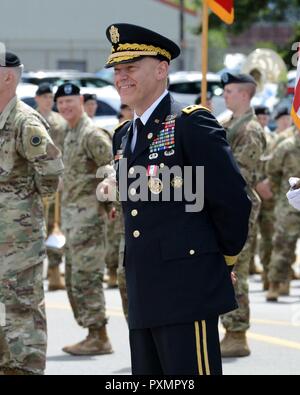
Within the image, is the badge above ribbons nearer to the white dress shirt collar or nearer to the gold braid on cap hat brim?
the white dress shirt collar

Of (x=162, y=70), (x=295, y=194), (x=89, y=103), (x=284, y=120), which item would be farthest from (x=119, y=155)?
(x=284, y=120)

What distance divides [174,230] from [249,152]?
4218 millimetres

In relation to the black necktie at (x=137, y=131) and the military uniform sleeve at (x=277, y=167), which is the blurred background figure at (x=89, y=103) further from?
the black necktie at (x=137, y=131)

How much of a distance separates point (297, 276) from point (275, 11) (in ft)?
101

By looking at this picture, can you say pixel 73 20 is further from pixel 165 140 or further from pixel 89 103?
pixel 165 140

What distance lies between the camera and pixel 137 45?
19.4 ft

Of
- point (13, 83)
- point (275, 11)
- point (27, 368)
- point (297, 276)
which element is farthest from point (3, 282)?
point (275, 11)

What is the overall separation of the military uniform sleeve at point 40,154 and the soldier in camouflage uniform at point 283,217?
620cm

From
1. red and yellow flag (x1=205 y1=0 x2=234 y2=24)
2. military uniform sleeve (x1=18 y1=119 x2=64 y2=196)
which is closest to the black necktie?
military uniform sleeve (x1=18 y1=119 x2=64 y2=196)

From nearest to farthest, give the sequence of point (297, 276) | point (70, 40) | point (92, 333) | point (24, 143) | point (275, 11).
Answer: point (24, 143), point (92, 333), point (297, 276), point (275, 11), point (70, 40)

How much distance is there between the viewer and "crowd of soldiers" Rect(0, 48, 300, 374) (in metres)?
7.61

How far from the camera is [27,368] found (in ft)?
25.1

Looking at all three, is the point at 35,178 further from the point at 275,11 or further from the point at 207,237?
the point at 275,11

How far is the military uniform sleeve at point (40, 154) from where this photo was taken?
7.50 m
